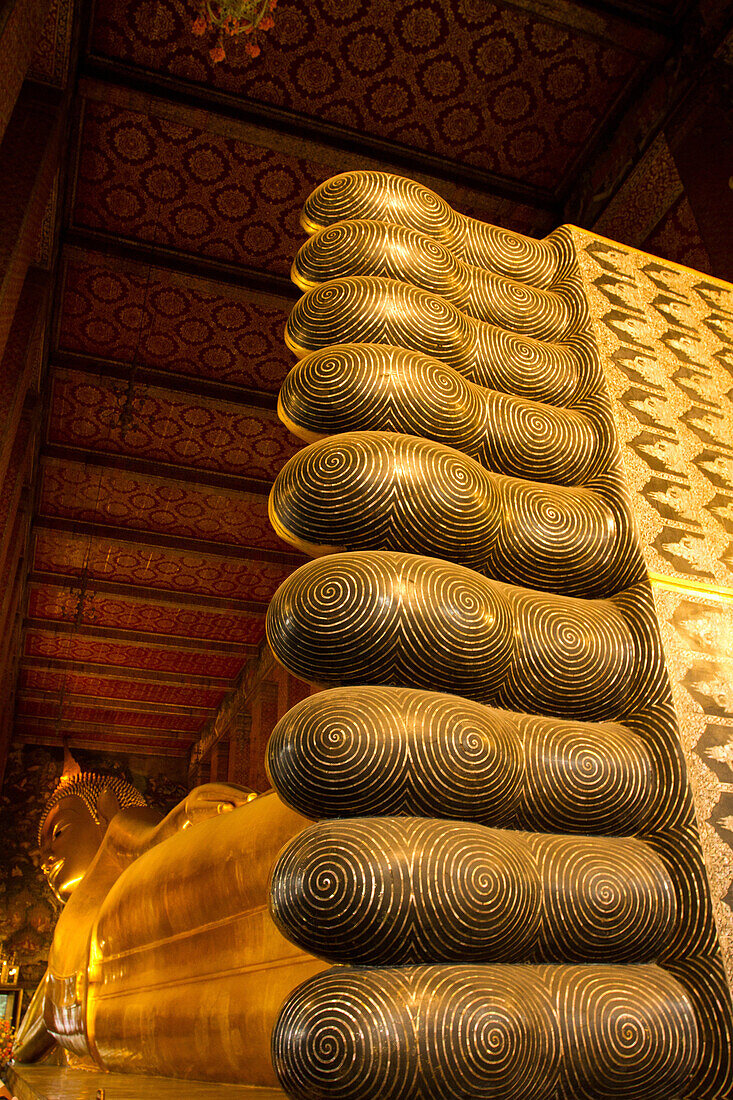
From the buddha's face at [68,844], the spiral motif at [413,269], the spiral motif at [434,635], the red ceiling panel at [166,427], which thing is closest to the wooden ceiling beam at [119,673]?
the red ceiling panel at [166,427]

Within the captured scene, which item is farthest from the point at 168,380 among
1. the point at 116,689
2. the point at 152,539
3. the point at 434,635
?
the point at 116,689

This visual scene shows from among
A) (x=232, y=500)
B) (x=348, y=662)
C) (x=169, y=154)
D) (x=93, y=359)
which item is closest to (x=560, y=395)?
(x=348, y=662)

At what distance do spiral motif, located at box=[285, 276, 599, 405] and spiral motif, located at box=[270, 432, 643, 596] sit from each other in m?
0.25

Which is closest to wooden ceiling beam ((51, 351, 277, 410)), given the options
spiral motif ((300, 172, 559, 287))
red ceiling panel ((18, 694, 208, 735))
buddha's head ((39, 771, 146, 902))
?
buddha's head ((39, 771, 146, 902))

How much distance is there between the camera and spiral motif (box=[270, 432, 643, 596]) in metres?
1.06

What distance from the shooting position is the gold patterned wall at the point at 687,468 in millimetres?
1107

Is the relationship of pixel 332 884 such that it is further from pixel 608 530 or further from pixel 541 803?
pixel 608 530

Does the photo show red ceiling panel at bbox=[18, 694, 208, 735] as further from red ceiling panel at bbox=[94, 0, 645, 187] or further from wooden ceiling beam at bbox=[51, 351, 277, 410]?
red ceiling panel at bbox=[94, 0, 645, 187]

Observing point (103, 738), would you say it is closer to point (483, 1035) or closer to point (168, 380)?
point (168, 380)

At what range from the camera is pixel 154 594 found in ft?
30.7

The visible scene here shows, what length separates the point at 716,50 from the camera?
4.18 m

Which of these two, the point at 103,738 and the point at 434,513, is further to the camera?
the point at 103,738

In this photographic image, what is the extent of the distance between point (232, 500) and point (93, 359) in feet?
6.67

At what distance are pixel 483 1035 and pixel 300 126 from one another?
4999 mm
